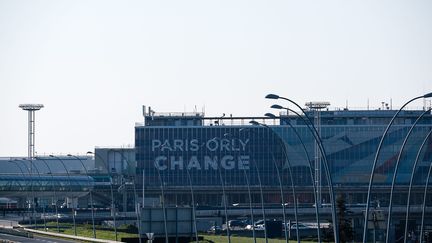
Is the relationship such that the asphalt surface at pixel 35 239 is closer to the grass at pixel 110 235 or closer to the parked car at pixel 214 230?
the grass at pixel 110 235

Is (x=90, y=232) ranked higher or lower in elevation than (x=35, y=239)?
higher

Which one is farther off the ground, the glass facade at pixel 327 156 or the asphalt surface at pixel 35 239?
the glass facade at pixel 327 156

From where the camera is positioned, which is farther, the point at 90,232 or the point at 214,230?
the point at 214,230

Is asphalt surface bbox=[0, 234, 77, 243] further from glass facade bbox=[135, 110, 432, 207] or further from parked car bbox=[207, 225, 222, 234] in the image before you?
glass facade bbox=[135, 110, 432, 207]

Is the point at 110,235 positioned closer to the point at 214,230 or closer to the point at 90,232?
the point at 90,232

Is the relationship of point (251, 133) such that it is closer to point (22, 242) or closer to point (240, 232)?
point (240, 232)

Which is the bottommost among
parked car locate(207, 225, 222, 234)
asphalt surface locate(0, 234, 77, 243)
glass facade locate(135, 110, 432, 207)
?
parked car locate(207, 225, 222, 234)

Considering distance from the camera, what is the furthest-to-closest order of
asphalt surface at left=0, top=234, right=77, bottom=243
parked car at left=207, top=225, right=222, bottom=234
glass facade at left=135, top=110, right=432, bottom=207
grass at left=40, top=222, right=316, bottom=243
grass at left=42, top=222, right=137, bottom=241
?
glass facade at left=135, top=110, right=432, bottom=207 < parked car at left=207, top=225, right=222, bottom=234 < grass at left=42, top=222, right=137, bottom=241 < asphalt surface at left=0, top=234, right=77, bottom=243 < grass at left=40, top=222, right=316, bottom=243

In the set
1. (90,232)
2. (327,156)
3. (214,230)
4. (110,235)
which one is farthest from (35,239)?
(327,156)

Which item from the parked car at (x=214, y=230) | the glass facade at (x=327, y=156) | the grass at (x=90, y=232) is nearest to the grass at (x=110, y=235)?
the grass at (x=90, y=232)

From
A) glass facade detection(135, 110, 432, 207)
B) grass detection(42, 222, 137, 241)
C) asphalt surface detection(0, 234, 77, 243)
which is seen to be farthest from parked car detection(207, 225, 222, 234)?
glass facade detection(135, 110, 432, 207)

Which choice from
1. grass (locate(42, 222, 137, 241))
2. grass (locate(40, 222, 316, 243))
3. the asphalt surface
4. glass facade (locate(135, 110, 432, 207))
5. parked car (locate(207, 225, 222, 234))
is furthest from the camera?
glass facade (locate(135, 110, 432, 207))

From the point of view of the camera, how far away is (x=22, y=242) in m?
102

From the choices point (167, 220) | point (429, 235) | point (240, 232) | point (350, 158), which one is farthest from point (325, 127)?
point (167, 220)
